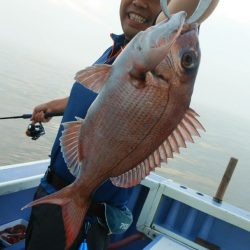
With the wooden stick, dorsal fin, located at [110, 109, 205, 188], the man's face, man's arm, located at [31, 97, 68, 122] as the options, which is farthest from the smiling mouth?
the wooden stick

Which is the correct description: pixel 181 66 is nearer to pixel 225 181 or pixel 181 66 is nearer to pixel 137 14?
→ pixel 137 14

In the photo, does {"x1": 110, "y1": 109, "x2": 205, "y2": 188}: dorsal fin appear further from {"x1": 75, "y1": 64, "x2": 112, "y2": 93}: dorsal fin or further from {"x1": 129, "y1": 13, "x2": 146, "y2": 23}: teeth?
{"x1": 129, "y1": 13, "x2": 146, "y2": 23}: teeth

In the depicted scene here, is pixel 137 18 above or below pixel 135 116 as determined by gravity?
above

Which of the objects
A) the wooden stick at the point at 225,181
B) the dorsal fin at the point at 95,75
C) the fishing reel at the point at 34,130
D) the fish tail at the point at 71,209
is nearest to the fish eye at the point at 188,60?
the dorsal fin at the point at 95,75

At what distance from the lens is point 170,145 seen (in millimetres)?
1955

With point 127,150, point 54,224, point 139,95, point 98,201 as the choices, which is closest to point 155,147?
point 127,150

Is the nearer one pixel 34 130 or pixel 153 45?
pixel 153 45

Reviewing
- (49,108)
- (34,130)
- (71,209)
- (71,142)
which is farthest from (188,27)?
(34,130)

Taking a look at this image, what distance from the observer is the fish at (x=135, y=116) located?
1.80 meters

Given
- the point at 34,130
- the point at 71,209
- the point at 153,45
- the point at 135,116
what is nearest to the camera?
the point at 153,45

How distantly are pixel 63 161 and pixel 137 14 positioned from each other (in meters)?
1.27

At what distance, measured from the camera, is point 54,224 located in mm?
2885

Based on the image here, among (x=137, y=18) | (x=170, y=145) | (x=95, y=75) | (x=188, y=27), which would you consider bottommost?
(x=170, y=145)

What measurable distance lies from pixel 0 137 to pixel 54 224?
22.4 metres
